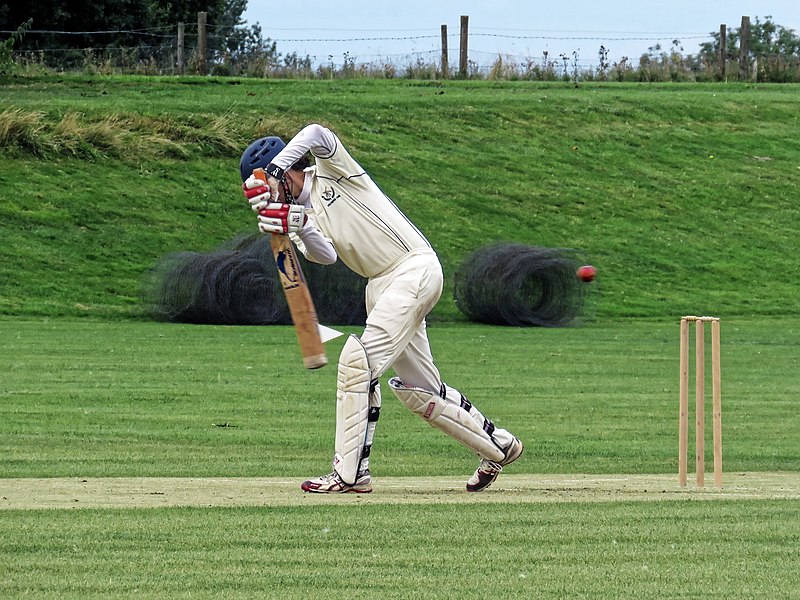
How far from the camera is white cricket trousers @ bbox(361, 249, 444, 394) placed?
30.1ft

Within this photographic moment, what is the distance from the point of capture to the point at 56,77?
46.8 meters

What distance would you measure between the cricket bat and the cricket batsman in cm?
11

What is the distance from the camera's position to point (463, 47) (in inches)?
2066

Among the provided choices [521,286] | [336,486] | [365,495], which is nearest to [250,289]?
[521,286]

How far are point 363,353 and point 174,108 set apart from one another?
34.3 m

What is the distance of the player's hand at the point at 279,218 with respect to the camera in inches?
364

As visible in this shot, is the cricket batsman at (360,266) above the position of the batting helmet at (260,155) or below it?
below

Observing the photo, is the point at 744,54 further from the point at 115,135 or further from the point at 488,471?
the point at 488,471

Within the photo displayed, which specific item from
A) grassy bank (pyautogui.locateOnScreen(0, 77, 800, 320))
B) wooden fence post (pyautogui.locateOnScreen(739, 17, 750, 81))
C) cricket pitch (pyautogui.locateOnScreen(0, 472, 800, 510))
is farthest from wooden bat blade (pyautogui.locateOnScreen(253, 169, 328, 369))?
wooden fence post (pyautogui.locateOnScreen(739, 17, 750, 81))

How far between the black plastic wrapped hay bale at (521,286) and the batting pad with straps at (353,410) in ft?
58.5

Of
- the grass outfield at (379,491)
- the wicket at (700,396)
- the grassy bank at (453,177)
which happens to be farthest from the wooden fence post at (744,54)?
the wicket at (700,396)

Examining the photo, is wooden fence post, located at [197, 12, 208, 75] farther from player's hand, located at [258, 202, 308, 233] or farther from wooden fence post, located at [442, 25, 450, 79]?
player's hand, located at [258, 202, 308, 233]

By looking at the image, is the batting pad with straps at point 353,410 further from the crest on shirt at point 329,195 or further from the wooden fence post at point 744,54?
the wooden fence post at point 744,54

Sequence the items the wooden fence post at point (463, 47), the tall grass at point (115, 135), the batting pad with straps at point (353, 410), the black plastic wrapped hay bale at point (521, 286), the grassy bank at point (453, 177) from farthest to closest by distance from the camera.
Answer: the wooden fence post at point (463, 47), the tall grass at point (115, 135), the grassy bank at point (453, 177), the black plastic wrapped hay bale at point (521, 286), the batting pad with straps at point (353, 410)
